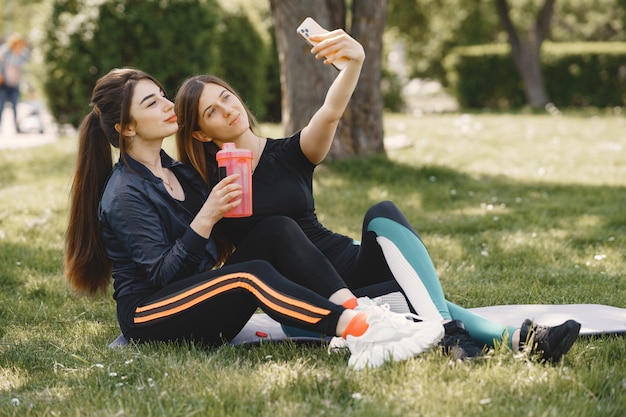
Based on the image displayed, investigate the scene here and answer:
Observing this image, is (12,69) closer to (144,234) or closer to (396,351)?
(144,234)

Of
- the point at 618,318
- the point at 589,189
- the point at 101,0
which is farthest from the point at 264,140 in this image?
the point at 101,0

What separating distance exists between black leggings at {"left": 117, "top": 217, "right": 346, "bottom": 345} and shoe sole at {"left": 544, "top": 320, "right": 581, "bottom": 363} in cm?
74

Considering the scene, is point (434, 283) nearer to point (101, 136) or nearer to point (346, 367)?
point (346, 367)

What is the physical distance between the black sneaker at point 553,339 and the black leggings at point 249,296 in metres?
0.68

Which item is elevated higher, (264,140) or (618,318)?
(264,140)

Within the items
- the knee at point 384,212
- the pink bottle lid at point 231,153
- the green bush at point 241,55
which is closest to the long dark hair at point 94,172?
the pink bottle lid at point 231,153

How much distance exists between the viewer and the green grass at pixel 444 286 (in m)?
2.39

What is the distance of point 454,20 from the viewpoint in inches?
969

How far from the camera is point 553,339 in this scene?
2.60 metres

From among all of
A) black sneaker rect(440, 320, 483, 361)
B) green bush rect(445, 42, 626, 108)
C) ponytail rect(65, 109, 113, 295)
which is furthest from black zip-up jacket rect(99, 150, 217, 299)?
green bush rect(445, 42, 626, 108)

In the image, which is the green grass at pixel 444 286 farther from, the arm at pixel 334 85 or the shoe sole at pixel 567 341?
the arm at pixel 334 85

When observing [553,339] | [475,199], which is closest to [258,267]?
[553,339]

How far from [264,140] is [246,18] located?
9200mm

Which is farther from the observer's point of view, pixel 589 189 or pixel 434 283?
pixel 589 189
